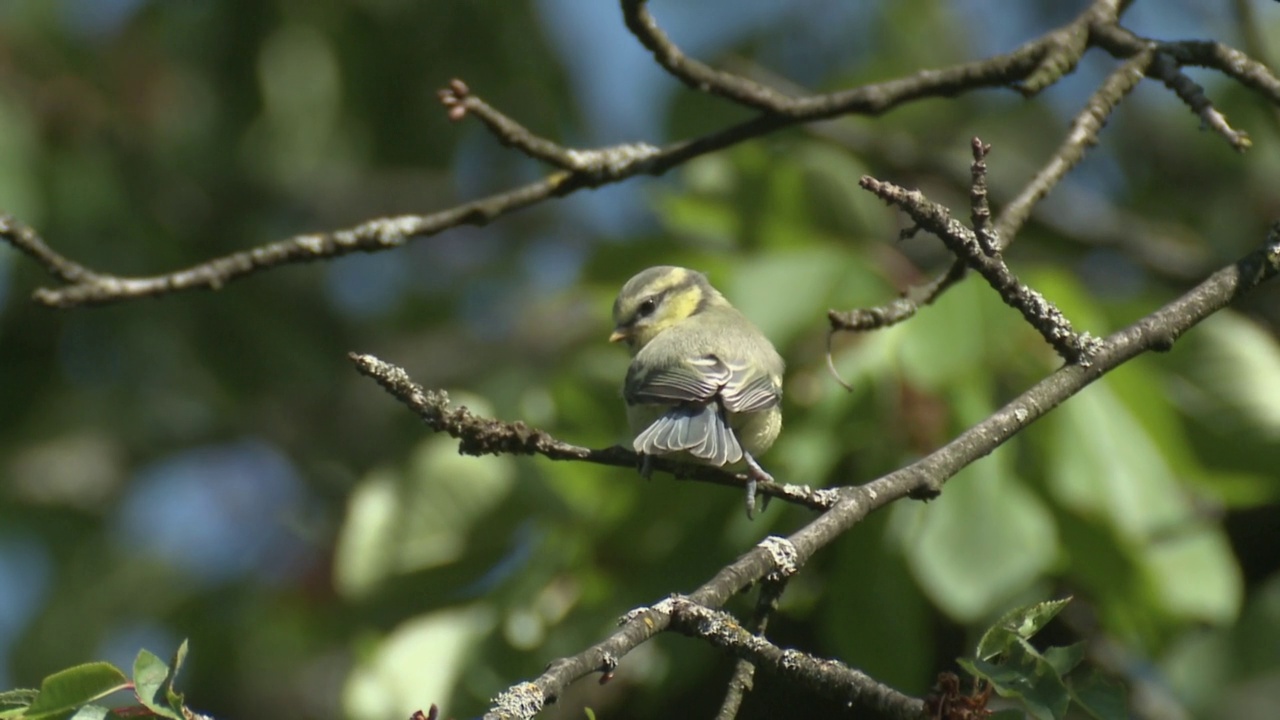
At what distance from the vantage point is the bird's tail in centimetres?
227

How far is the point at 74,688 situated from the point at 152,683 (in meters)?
0.09

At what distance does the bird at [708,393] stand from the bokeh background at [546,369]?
0.11m

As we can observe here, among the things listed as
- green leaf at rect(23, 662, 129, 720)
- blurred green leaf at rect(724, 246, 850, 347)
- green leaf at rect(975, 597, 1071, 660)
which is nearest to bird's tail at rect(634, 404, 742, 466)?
blurred green leaf at rect(724, 246, 850, 347)

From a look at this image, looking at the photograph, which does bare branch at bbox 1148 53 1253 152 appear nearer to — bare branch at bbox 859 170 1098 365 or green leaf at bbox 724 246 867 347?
bare branch at bbox 859 170 1098 365

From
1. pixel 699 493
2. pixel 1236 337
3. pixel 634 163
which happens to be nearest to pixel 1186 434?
pixel 1236 337

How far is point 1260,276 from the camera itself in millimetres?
1920

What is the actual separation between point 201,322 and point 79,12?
1.42 meters

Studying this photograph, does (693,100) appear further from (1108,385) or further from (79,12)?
(79,12)

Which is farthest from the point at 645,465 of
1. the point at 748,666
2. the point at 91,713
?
the point at 91,713

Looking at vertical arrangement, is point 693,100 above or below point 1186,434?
above

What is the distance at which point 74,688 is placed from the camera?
1.45m

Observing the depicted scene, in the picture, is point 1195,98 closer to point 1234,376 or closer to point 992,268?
point 992,268

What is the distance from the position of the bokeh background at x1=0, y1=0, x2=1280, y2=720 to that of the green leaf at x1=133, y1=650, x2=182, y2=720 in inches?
60.5

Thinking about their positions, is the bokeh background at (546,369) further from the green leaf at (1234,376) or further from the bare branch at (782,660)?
the bare branch at (782,660)
